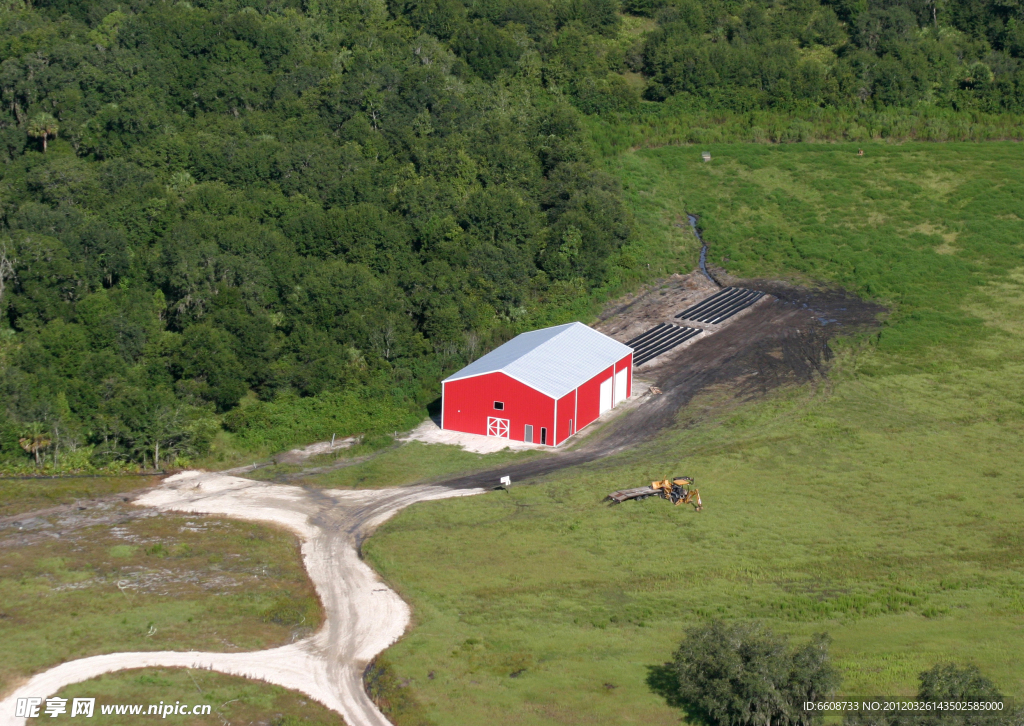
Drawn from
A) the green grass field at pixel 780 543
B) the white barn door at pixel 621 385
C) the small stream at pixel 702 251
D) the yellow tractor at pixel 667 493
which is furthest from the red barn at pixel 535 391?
the small stream at pixel 702 251

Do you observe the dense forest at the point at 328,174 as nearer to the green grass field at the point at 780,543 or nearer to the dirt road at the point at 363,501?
the dirt road at the point at 363,501

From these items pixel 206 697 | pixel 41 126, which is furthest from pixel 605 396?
pixel 41 126

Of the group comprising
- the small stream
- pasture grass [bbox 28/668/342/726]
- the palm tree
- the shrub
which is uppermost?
the palm tree

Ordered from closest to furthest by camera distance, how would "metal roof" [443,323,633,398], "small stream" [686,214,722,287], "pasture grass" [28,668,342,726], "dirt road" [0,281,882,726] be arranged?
"pasture grass" [28,668,342,726] < "dirt road" [0,281,882,726] < "metal roof" [443,323,633,398] < "small stream" [686,214,722,287]

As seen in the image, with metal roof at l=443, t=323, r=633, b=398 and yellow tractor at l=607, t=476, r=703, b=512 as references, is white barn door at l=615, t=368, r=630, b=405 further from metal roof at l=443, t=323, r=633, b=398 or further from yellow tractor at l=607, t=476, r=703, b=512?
yellow tractor at l=607, t=476, r=703, b=512

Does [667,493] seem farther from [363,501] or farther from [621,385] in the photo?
[363,501]

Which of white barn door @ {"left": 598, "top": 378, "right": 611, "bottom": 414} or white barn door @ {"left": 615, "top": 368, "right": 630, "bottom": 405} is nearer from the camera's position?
white barn door @ {"left": 598, "top": 378, "right": 611, "bottom": 414}

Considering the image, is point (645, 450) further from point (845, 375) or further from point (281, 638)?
point (281, 638)

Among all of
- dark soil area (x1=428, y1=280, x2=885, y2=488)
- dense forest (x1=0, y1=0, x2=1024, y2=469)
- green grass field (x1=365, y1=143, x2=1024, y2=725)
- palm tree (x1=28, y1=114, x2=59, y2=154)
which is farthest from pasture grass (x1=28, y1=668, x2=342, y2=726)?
palm tree (x1=28, y1=114, x2=59, y2=154)

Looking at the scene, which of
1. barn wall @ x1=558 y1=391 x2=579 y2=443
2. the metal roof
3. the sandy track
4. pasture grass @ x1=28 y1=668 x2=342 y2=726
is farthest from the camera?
the metal roof
